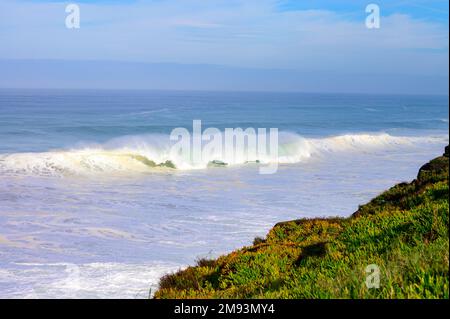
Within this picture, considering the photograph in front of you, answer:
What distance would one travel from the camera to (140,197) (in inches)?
1220

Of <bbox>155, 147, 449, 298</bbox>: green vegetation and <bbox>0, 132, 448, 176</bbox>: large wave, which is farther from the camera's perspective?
<bbox>0, 132, 448, 176</bbox>: large wave

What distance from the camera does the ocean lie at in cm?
1722

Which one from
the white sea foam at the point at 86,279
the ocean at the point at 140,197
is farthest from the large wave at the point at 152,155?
the white sea foam at the point at 86,279

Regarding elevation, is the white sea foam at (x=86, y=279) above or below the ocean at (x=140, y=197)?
below

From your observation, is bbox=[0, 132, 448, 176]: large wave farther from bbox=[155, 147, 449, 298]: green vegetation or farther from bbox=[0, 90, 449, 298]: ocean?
bbox=[155, 147, 449, 298]: green vegetation

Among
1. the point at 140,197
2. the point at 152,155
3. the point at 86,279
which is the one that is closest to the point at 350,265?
the point at 86,279

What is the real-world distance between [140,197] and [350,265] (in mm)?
25316

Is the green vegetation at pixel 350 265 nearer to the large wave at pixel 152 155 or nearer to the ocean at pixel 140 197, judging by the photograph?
the ocean at pixel 140 197

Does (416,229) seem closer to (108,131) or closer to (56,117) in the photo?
(108,131)

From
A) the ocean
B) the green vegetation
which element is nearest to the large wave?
the ocean

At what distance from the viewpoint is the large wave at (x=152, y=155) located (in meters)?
43.2

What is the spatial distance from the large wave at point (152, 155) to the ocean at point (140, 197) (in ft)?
0.45

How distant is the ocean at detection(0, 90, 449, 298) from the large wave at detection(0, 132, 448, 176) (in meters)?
0.14
